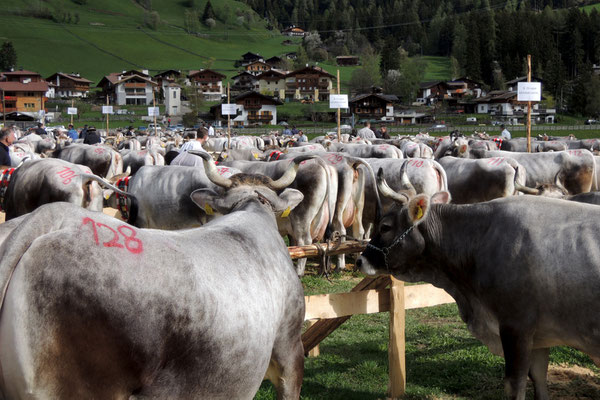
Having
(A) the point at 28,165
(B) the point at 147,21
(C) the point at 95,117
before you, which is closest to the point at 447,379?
(A) the point at 28,165

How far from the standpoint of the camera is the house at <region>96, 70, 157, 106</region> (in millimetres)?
130500

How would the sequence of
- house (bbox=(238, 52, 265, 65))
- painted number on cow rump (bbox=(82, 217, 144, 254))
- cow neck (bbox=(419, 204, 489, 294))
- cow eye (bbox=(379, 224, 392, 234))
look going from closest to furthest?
painted number on cow rump (bbox=(82, 217, 144, 254)) → cow neck (bbox=(419, 204, 489, 294)) → cow eye (bbox=(379, 224, 392, 234)) → house (bbox=(238, 52, 265, 65))

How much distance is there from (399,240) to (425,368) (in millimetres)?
1873

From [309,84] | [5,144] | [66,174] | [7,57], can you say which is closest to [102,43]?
[7,57]

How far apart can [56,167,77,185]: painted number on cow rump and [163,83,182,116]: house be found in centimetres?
11427

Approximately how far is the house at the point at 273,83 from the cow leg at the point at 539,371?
12856 cm

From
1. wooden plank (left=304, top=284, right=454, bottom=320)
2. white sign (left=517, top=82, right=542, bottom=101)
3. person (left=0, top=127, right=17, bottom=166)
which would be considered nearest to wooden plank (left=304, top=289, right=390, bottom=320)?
wooden plank (left=304, top=284, right=454, bottom=320)

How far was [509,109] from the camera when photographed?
4397 inches

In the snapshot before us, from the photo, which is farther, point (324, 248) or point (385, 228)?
point (324, 248)

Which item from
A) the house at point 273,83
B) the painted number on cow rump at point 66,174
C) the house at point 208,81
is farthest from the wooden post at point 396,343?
the house at point 208,81

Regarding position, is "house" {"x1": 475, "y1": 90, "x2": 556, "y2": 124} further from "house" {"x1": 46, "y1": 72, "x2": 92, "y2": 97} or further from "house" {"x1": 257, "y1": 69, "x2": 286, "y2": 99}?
"house" {"x1": 46, "y1": 72, "x2": 92, "y2": 97}

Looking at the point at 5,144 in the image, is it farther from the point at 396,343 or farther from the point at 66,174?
the point at 396,343

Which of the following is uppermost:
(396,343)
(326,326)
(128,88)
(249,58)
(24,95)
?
(249,58)

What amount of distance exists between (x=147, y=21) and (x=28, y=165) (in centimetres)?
19282
